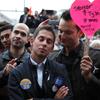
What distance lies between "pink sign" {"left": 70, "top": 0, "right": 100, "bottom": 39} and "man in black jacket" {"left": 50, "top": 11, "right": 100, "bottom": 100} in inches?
7.9

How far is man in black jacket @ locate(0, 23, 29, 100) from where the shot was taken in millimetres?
3453

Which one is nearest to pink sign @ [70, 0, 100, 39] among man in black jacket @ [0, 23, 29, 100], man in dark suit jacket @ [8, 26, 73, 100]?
man in dark suit jacket @ [8, 26, 73, 100]

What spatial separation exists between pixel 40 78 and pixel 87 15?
0.65 metres

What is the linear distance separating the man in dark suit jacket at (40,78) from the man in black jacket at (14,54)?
1.37ft

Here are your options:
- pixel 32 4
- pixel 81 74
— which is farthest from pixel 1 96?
pixel 32 4

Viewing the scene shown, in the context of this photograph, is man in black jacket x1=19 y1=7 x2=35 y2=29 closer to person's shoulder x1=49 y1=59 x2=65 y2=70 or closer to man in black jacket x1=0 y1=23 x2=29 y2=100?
man in black jacket x1=0 y1=23 x2=29 y2=100

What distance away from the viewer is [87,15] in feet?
10.1

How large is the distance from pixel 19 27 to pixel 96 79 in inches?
54.4

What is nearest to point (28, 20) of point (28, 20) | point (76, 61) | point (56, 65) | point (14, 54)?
point (28, 20)

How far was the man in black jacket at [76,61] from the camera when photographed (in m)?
3.04

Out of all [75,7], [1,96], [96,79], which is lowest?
[1,96]

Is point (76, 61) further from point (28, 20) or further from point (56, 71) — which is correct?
point (28, 20)

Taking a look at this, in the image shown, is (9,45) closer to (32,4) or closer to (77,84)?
(77,84)

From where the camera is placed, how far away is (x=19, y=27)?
4098 mm
